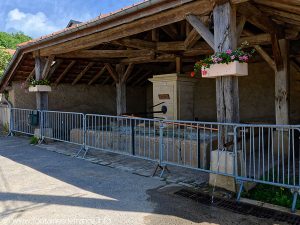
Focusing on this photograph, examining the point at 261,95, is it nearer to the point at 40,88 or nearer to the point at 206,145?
the point at 206,145

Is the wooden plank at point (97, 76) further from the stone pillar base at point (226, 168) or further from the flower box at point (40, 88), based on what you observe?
the stone pillar base at point (226, 168)

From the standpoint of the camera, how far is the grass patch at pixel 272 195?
4.20 metres

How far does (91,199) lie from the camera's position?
4418 millimetres

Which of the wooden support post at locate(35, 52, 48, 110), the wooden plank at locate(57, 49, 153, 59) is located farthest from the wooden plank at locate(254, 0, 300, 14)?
the wooden support post at locate(35, 52, 48, 110)

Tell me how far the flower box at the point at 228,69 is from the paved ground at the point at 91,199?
199 centimetres

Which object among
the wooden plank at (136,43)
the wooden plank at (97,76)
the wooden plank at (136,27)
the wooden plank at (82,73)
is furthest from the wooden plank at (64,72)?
the wooden plank at (136,43)

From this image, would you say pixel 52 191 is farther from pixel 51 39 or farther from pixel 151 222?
pixel 51 39

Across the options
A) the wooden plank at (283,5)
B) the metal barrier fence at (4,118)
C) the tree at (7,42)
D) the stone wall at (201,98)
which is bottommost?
the metal barrier fence at (4,118)

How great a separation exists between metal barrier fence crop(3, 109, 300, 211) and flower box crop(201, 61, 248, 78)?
802 mm

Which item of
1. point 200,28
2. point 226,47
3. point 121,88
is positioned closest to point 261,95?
point 121,88

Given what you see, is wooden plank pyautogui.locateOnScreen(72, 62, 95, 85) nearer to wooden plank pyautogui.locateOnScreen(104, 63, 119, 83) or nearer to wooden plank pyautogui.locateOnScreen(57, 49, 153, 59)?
wooden plank pyautogui.locateOnScreen(104, 63, 119, 83)

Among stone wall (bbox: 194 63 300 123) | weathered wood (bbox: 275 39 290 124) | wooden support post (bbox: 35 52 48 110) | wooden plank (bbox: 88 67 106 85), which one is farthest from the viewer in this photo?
wooden plank (bbox: 88 67 106 85)

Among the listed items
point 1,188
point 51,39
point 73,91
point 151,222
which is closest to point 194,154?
point 151,222

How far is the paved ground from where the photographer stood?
373 cm
